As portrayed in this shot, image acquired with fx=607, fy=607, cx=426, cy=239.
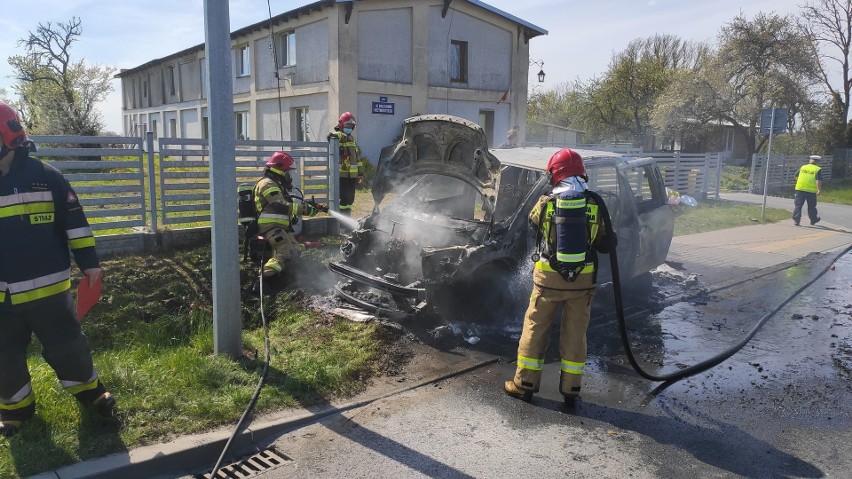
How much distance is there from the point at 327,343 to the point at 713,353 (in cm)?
370

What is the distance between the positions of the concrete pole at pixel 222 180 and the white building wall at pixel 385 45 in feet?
49.4

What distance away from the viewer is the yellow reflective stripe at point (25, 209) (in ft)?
11.8

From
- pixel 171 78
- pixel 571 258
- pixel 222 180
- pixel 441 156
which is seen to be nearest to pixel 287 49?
pixel 171 78

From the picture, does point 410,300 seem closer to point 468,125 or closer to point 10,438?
point 468,125

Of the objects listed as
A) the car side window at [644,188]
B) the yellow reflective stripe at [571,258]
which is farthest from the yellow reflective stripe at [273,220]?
the car side window at [644,188]

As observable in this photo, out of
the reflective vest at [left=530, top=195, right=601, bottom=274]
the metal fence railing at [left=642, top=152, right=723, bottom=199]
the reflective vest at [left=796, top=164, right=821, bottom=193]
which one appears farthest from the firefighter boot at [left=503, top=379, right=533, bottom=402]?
the metal fence railing at [left=642, top=152, right=723, bottom=199]

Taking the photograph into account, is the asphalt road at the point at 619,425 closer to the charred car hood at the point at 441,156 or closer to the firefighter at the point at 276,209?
the charred car hood at the point at 441,156

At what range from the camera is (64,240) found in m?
3.89

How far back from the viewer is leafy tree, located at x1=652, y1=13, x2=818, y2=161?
92.3 feet

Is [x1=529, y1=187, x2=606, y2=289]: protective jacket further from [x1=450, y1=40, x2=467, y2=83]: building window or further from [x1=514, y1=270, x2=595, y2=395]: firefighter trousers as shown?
[x1=450, y1=40, x2=467, y2=83]: building window

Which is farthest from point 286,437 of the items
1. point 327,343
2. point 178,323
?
point 178,323

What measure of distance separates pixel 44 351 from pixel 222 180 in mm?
1686

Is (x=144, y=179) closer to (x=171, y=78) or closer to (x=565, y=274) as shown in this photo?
(x=565, y=274)

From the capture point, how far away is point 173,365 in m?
4.74
